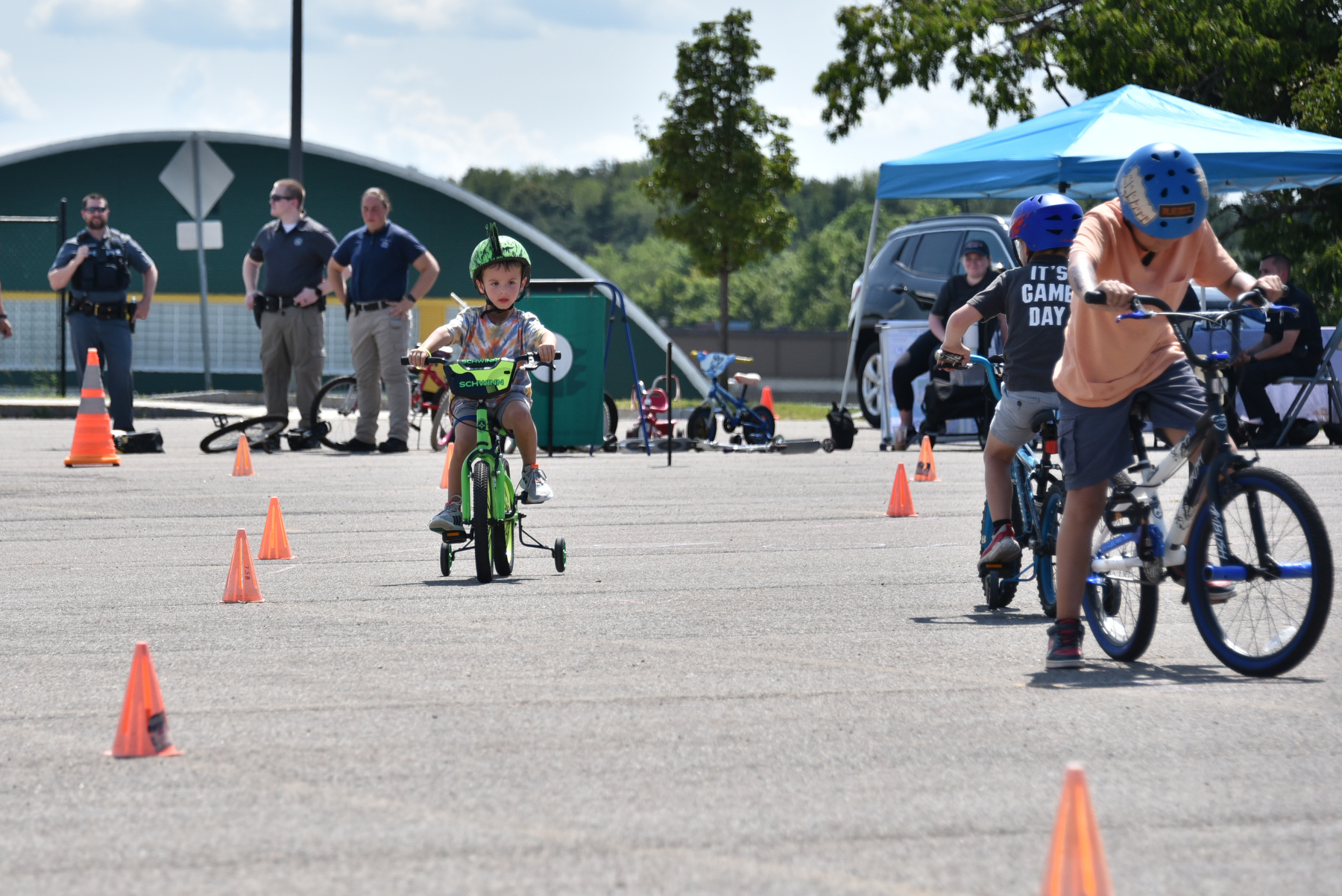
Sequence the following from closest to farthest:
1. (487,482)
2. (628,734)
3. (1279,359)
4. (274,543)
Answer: (628,734) → (487,482) → (274,543) → (1279,359)

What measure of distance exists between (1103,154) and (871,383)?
4.80m

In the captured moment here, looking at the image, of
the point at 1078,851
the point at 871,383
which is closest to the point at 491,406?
the point at 1078,851

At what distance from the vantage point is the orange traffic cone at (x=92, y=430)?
14383 mm

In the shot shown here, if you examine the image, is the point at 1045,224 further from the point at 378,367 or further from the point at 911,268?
the point at 911,268

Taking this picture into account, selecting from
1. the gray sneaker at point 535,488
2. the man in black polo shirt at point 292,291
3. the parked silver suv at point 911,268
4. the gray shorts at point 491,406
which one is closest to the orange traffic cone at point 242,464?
the man in black polo shirt at point 292,291

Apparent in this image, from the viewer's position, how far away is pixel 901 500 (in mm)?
10977

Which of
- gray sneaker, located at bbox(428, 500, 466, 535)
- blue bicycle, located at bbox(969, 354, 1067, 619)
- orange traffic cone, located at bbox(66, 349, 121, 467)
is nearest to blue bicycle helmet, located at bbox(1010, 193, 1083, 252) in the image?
blue bicycle, located at bbox(969, 354, 1067, 619)

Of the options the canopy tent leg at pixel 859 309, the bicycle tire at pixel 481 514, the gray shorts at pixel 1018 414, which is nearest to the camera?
the gray shorts at pixel 1018 414

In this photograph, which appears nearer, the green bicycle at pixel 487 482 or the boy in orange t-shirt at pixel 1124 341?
the boy in orange t-shirt at pixel 1124 341

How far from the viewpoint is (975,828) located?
3891 mm

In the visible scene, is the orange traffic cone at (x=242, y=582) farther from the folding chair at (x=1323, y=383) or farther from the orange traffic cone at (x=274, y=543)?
the folding chair at (x=1323, y=383)

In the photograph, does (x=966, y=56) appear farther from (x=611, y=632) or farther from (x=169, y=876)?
(x=169, y=876)

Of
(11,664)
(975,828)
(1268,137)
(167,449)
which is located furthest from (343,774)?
(1268,137)

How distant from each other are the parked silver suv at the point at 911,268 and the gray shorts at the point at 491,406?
34.9 feet
